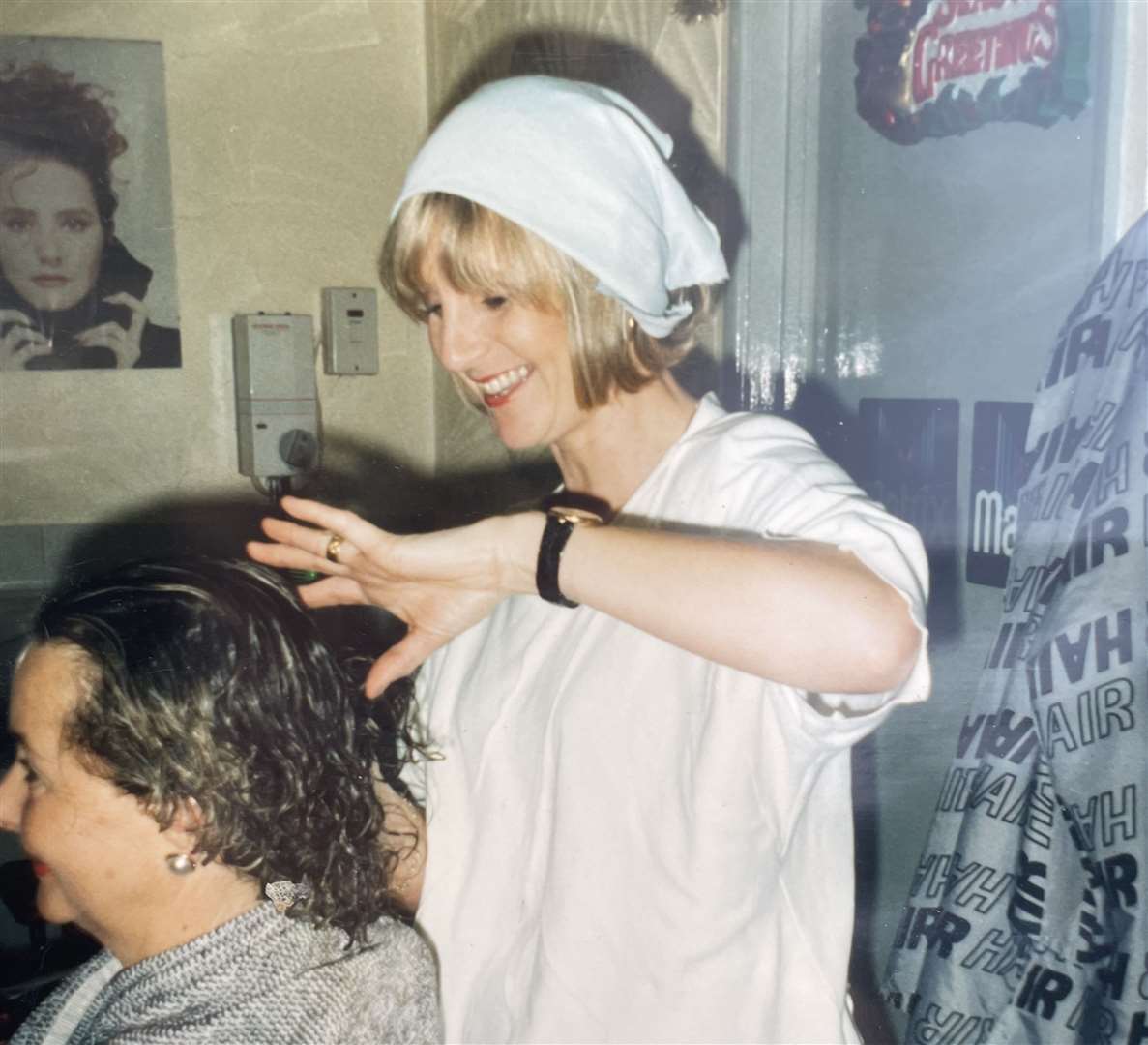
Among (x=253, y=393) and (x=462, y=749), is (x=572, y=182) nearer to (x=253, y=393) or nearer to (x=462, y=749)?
(x=462, y=749)

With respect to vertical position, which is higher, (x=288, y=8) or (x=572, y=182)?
(x=288, y=8)

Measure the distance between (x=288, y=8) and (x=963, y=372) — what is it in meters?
1.58

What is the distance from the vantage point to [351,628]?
1.32 m

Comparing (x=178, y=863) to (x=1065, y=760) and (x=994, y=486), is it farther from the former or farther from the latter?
(x=994, y=486)

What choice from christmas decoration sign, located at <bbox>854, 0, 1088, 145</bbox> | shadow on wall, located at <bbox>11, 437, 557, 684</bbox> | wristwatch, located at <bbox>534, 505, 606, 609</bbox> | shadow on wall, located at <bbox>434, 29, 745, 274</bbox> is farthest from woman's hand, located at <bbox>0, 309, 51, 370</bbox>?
wristwatch, located at <bbox>534, 505, 606, 609</bbox>

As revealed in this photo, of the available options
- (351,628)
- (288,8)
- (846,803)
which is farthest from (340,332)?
(846,803)

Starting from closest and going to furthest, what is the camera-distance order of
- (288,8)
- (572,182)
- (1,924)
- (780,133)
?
(572,182) < (780,133) < (1,924) < (288,8)

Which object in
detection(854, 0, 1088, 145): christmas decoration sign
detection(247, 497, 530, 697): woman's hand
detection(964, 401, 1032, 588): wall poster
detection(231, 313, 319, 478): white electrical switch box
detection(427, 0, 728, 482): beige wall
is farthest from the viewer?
detection(231, 313, 319, 478): white electrical switch box

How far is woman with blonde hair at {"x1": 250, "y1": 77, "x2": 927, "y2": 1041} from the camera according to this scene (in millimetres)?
740

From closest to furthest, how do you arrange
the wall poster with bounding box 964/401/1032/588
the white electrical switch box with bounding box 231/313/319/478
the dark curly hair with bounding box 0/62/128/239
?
the wall poster with bounding box 964/401/1032/588 < the dark curly hair with bounding box 0/62/128/239 < the white electrical switch box with bounding box 231/313/319/478

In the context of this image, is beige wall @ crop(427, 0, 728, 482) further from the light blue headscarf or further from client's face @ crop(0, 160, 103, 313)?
client's face @ crop(0, 160, 103, 313)

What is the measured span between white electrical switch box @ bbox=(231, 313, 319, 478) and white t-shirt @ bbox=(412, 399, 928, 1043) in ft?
4.38

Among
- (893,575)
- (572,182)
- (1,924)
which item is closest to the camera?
(893,575)

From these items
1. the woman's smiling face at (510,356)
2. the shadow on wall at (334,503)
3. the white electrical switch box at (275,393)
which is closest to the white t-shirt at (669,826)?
the woman's smiling face at (510,356)
